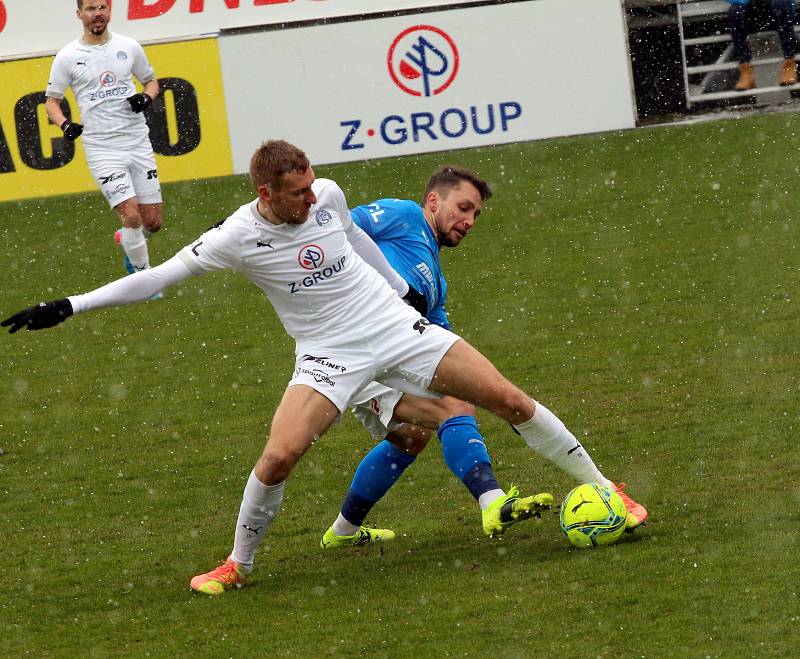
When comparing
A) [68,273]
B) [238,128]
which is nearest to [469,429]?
[68,273]

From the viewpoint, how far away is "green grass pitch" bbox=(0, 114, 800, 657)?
17.4 feet

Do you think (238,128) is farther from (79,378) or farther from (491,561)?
(491,561)

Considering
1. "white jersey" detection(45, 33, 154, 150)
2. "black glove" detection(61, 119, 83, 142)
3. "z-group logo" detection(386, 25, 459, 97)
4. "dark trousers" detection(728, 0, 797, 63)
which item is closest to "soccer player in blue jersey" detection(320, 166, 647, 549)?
"black glove" detection(61, 119, 83, 142)

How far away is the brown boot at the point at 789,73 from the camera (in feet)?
58.5

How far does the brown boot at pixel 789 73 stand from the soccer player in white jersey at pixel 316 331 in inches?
514

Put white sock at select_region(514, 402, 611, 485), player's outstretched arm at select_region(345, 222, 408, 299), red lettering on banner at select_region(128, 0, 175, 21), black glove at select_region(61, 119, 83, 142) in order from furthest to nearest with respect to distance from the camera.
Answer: red lettering on banner at select_region(128, 0, 175, 21) → black glove at select_region(61, 119, 83, 142) → player's outstretched arm at select_region(345, 222, 408, 299) → white sock at select_region(514, 402, 611, 485)

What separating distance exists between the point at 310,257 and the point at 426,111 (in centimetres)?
1099

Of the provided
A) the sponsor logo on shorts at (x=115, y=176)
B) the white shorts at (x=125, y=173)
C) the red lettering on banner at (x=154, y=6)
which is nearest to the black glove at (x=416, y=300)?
the white shorts at (x=125, y=173)

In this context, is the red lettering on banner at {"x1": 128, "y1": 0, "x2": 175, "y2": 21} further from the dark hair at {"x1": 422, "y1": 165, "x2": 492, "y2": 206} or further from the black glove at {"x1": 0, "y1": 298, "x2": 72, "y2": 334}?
the black glove at {"x1": 0, "y1": 298, "x2": 72, "y2": 334}

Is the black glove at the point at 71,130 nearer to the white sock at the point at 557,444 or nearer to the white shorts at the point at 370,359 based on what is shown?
the white shorts at the point at 370,359

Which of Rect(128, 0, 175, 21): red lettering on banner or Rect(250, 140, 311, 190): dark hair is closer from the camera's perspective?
Rect(250, 140, 311, 190): dark hair

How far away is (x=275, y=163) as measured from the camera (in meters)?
5.58

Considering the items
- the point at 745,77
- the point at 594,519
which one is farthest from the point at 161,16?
the point at 594,519

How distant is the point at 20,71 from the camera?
54.2ft
